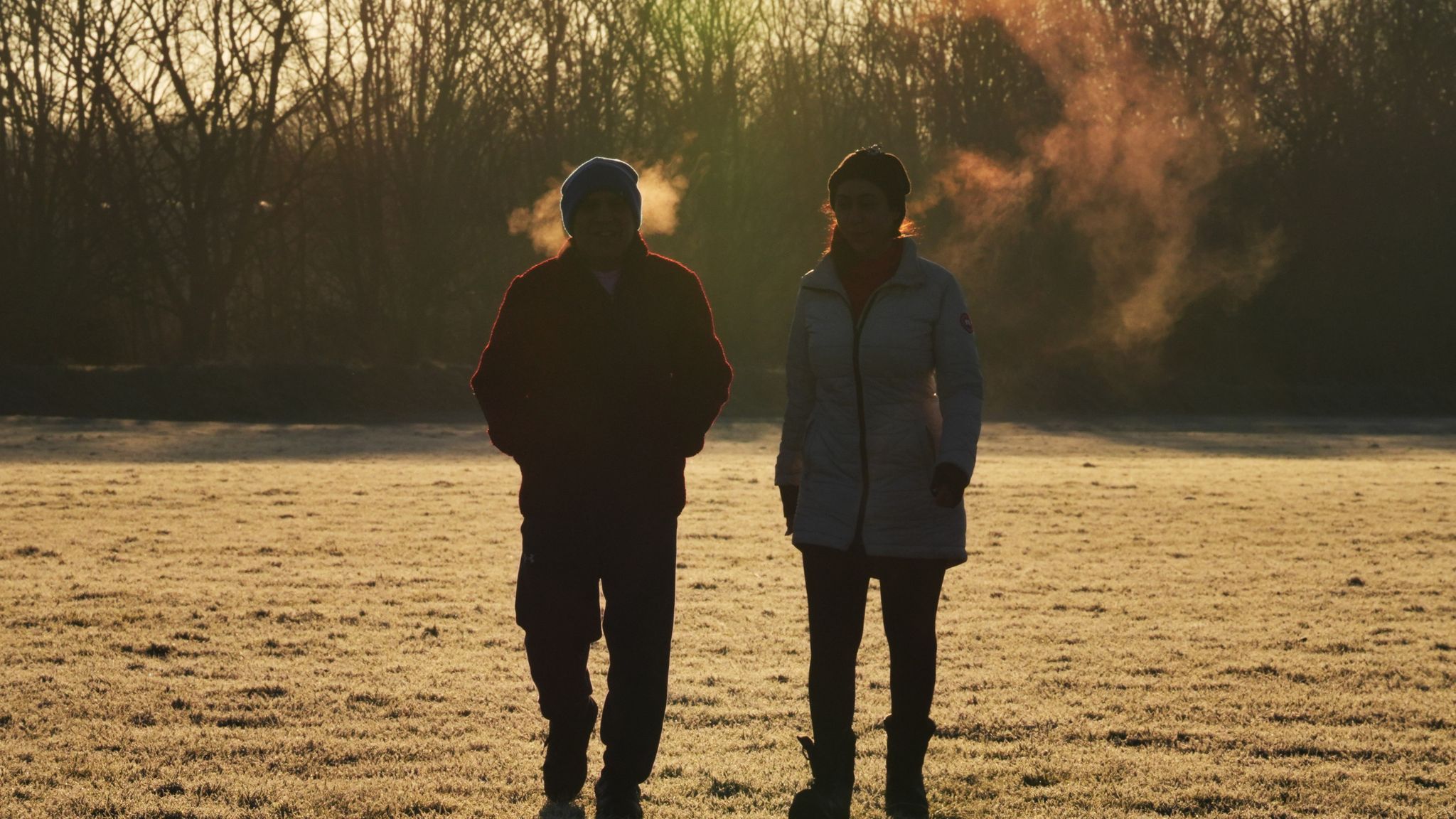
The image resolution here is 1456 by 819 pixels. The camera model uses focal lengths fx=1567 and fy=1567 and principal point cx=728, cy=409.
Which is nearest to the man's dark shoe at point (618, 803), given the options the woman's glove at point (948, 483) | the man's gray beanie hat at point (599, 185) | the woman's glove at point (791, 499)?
the woman's glove at point (791, 499)

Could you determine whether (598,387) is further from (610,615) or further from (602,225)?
(610,615)

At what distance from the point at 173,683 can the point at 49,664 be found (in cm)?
70

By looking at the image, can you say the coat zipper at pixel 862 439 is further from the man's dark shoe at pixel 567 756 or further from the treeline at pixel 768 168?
the treeline at pixel 768 168

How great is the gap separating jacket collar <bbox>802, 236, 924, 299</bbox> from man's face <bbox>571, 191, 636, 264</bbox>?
1.61 ft

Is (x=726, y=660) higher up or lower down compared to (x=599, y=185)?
lower down

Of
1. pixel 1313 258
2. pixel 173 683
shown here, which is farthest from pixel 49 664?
pixel 1313 258

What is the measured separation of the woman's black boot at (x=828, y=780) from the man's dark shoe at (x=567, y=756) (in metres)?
0.58

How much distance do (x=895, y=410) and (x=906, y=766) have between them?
950mm

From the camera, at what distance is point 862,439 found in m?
3.99

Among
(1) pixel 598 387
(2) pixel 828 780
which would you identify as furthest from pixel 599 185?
(2) pixel 828 780

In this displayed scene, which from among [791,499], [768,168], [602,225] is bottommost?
[791,499]

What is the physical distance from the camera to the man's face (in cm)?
405

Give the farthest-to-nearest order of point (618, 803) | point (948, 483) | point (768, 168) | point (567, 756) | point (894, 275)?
1. point (768, 168)
2. point (567, 756)
3. point (618, 803)
4. point (894, 275)
5. point (948, 483)

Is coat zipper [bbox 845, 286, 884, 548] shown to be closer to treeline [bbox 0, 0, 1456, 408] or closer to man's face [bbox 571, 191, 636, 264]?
man's face [bbox 571, 191, 636, 264]
